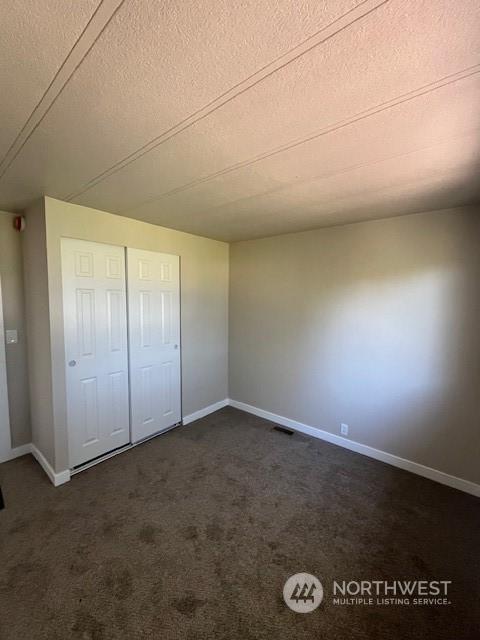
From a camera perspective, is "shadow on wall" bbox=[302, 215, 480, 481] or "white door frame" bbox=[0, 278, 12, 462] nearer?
"shadow on wall" bbox=[302, 215, 480, 481]

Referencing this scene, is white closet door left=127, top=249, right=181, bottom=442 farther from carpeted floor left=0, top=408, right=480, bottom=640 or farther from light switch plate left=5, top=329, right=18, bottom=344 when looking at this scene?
light switch plate left=5, top=329, right=18, bottom=344

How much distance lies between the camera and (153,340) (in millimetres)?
Answer: 3070

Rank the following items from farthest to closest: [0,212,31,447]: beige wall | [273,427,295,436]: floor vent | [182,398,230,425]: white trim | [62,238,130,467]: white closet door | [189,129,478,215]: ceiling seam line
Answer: [182,398,230,425]: white trim < [273,427,295,436]: floor vent < [0,212,31,447]: beige wall < [62,238,130,467]: white closet door < [189,129,478,215]: ceiling seam line

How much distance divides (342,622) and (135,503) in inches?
59.7

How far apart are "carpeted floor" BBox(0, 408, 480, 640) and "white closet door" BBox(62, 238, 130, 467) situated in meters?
0.33

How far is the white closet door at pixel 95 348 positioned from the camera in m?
2.41

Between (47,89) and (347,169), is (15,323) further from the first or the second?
(347,169)

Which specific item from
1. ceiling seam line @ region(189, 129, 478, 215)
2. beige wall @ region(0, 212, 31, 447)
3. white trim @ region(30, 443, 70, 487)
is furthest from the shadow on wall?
beige wall @ region(0, 212, 31, 447)

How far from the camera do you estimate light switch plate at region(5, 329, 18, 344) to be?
2.61 meters

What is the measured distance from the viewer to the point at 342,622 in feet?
4.60

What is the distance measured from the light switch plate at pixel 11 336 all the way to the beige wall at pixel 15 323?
0.09ft

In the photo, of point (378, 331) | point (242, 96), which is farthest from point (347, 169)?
point (378, 331)

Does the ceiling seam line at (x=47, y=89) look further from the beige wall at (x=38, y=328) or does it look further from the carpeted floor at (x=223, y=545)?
the carpeted floor at (x=223, y=545)

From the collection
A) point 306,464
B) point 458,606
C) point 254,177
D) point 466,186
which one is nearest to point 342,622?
point 458,606
